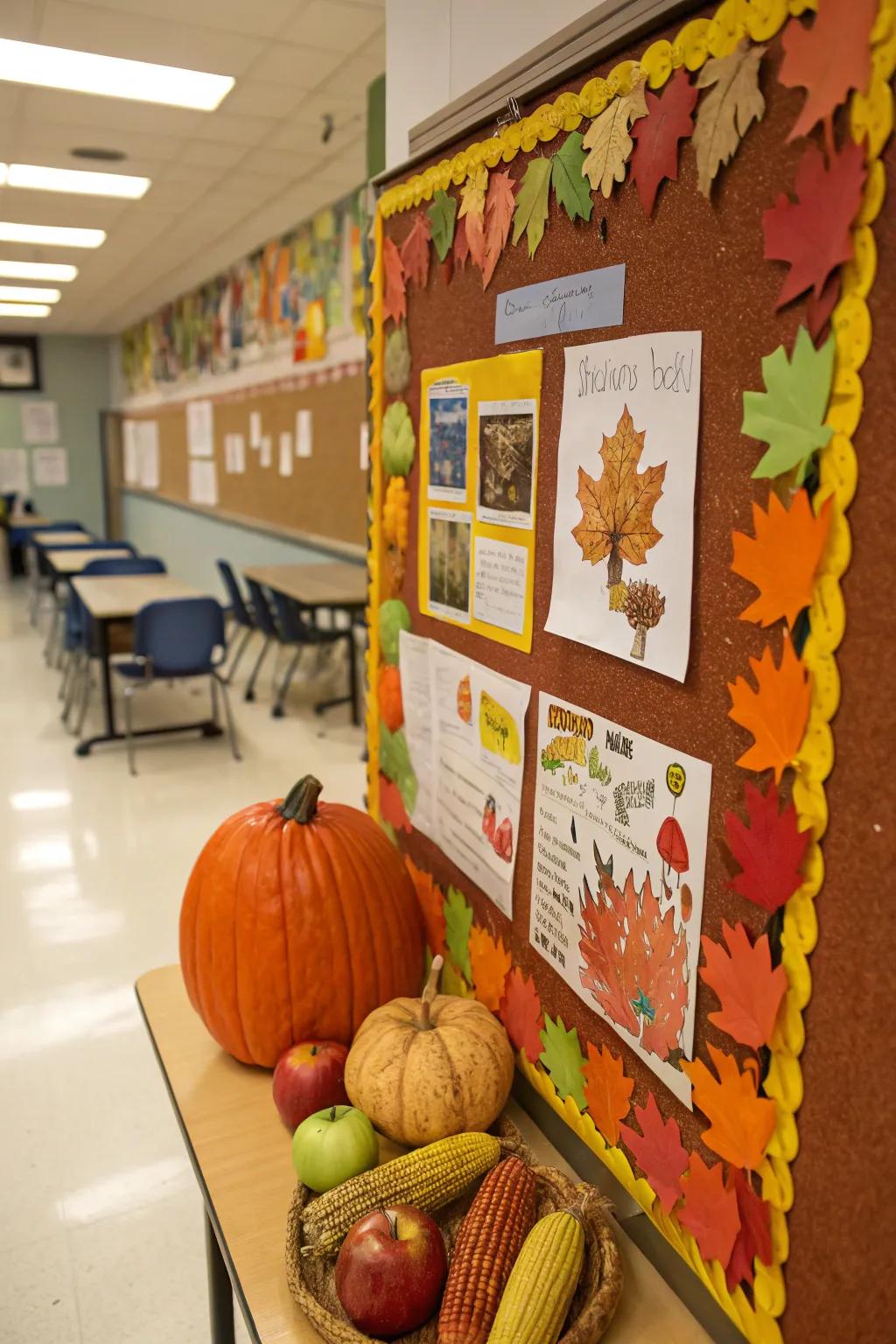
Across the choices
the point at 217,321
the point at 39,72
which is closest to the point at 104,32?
the point at 39,72

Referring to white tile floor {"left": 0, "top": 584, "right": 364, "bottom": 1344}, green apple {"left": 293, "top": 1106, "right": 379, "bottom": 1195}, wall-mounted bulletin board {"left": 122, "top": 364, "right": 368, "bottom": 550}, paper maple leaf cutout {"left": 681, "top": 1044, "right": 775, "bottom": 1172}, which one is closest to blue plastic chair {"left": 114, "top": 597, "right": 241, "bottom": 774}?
white tile floor {"left": 0, "top": 584, "right": 364, "bottom": 1344}

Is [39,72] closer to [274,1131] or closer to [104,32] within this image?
[104,32]

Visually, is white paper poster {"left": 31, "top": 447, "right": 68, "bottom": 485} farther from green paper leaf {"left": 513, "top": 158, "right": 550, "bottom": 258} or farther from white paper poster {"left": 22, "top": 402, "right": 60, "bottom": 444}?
green paper leaf {"left": 513, "top": 158, "right": 550, "bottom": 258}

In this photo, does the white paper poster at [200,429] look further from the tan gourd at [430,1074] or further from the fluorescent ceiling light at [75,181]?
the tan gourd at [430,1074]

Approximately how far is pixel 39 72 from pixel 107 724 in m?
3.07

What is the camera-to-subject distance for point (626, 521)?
0.87 metres

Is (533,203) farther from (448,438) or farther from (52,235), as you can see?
(52,235)

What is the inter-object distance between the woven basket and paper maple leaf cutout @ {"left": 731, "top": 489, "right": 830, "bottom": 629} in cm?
60

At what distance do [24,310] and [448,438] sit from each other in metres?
10.8

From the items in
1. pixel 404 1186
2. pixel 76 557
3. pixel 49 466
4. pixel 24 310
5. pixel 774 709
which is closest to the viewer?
pixel 774 709

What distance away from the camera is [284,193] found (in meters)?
5.40

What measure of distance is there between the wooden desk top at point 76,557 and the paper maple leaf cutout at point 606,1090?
19.1 feet

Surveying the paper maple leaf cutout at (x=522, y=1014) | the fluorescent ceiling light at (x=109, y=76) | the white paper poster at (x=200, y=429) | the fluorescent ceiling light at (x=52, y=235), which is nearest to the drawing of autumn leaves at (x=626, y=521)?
the paper maple leaf cutout at (x=522, y=1014)

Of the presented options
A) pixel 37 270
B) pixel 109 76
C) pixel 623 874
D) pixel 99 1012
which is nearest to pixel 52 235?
pixel 37 270
